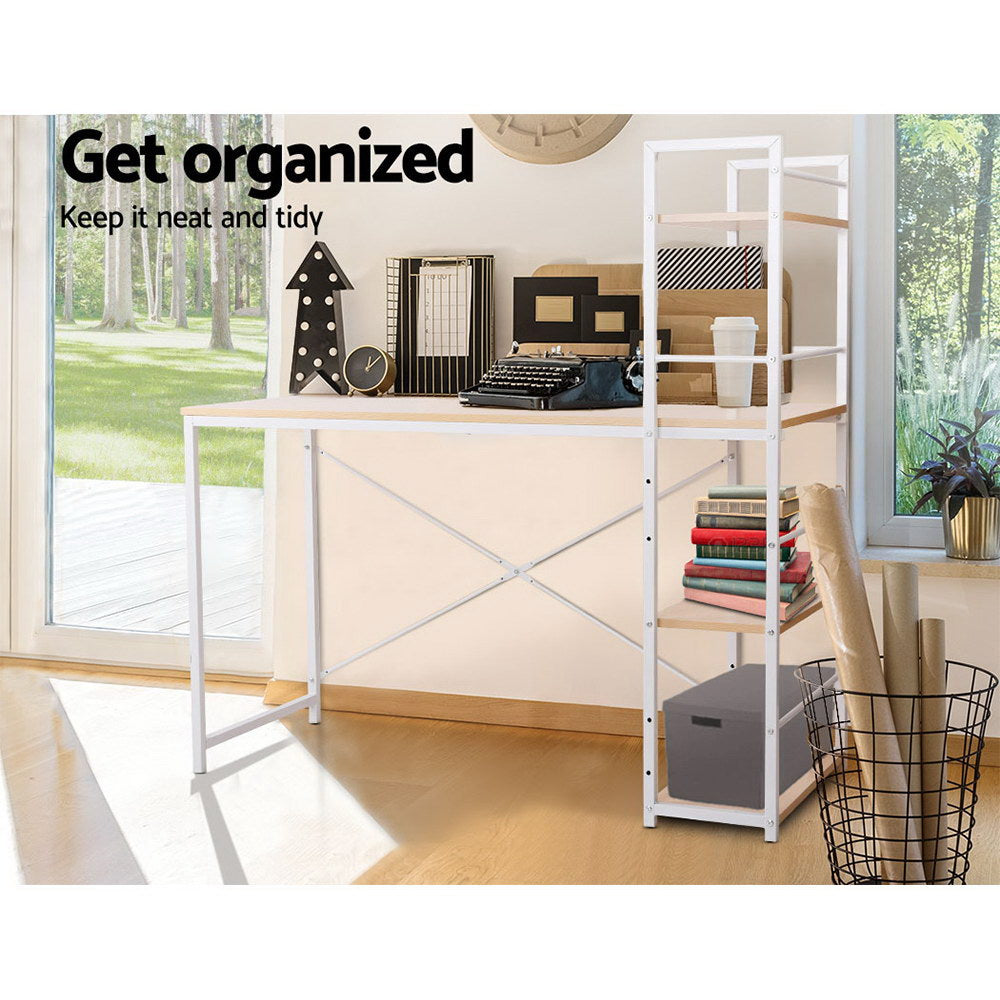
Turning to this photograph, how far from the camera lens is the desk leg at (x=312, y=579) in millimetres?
3736

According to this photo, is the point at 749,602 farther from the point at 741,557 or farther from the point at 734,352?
the point at 734,352

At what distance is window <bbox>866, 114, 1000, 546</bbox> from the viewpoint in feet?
11.2

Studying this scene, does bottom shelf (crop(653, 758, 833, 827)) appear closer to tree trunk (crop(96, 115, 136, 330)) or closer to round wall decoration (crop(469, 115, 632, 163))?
round wall decoration (crop(469, 115, 632, 163))

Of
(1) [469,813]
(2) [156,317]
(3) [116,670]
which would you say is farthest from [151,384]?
(1) [469,813]

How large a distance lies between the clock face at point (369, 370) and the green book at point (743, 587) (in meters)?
1.01

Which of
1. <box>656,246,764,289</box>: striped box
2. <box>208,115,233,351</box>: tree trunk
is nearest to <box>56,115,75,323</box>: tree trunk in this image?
<box>208,115,233,351</box>: tree trunk

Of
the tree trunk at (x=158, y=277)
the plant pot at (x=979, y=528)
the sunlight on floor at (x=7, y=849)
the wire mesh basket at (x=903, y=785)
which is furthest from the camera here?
the tree trunk at (x=158, y=277)

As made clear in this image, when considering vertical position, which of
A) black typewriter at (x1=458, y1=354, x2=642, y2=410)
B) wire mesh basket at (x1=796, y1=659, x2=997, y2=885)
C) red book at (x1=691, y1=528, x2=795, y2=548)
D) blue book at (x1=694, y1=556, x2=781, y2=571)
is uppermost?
black typewriter at (x1=458, y1=354, x2=642, y2=410)

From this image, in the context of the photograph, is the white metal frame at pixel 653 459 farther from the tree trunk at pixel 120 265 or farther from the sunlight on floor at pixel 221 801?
the tree trunk at pixel 120 265

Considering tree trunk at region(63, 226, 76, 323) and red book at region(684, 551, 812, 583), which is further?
tree trunk at region(63, 226, 76, 323)

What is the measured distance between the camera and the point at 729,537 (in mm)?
2943

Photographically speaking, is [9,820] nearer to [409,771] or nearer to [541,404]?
[409,771]

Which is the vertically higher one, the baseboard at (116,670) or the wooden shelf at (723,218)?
the wooden shelf at (723,218)

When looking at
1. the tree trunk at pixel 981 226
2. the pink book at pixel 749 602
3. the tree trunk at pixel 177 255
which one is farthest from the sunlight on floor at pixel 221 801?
the tree trunk at pixel 981 226
